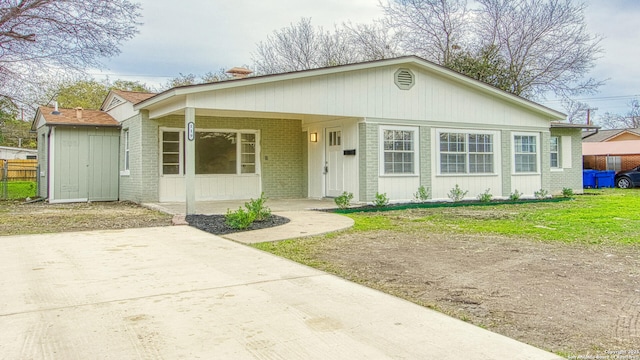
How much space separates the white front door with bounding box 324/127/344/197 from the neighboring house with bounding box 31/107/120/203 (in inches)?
274

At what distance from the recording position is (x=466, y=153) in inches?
614

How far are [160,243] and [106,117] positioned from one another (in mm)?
11012

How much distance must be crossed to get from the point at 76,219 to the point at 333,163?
7.32 metres

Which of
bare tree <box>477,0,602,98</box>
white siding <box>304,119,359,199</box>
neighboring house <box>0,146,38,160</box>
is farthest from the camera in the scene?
neighboring house <box>0,146,38,160</box>

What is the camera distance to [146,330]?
3580 millimetres

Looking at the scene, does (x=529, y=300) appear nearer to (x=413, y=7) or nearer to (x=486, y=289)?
(x=486, y=289)

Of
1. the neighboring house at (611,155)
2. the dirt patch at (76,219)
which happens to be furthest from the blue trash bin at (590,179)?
the dirt patch at (76,219)

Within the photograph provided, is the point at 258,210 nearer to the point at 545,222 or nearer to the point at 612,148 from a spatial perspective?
the point at 545,222

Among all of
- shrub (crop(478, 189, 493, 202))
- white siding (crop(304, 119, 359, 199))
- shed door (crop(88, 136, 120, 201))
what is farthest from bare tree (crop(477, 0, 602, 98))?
shed door (crop(88, 136, 120, 201))

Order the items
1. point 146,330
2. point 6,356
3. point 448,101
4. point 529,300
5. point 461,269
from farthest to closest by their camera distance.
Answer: point 448,101, point 461,269, point 529,300, point 146,330, point 6,356

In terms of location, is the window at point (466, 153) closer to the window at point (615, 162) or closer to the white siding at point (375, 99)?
the white siding at point (375, 99)

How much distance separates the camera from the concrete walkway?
8258 millimetres

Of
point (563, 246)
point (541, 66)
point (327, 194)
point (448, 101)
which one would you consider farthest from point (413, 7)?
point (563, 246)

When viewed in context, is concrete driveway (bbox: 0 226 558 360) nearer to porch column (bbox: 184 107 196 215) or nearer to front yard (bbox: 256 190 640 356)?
front yard (bbox: 256 190 640 356)
